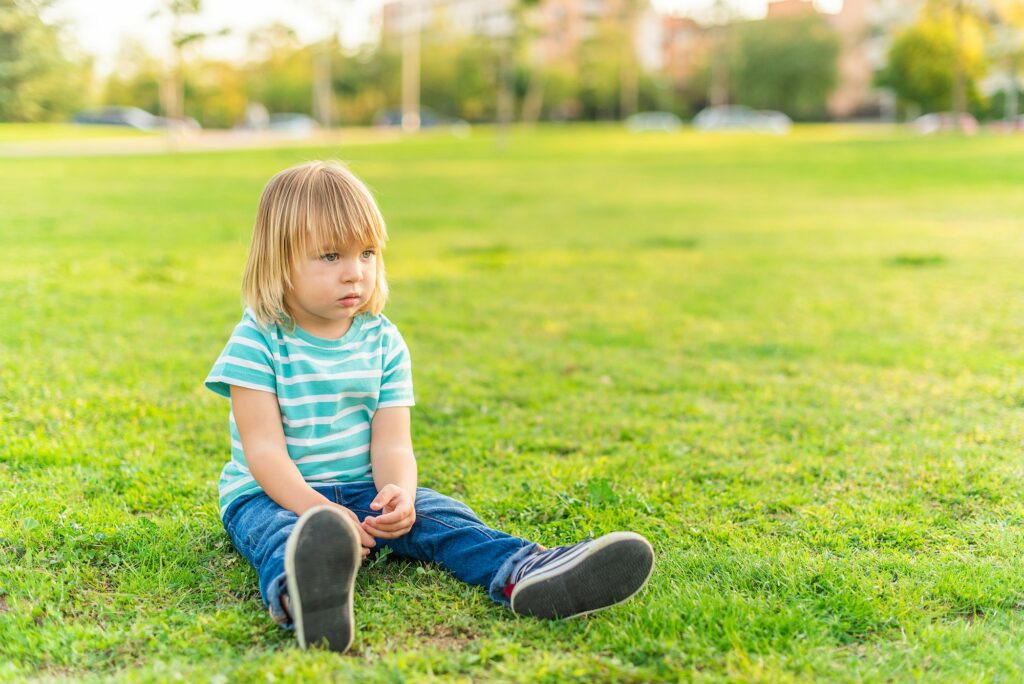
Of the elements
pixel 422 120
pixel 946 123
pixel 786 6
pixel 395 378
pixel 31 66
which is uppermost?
pixel 786 6

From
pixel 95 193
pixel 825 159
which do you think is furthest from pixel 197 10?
pixel 825 159

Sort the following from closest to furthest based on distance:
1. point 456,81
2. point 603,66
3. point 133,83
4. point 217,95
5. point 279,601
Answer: point 279,601
point 133,83
point 217,95
point 456,81
point 603,66

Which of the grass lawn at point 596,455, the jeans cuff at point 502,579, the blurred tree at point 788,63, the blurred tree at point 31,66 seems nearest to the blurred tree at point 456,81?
Answer: the blurred tree at point 788,63

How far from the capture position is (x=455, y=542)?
8.50 ft

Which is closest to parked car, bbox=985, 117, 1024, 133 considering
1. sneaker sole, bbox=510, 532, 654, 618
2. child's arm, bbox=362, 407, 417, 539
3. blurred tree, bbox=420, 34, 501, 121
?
blurred tree, bbox=420, 34, 501, 121

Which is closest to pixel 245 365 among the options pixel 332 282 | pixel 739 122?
pixel 332 282

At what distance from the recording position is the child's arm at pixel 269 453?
2508mm

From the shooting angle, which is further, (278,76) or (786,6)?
(786,6)

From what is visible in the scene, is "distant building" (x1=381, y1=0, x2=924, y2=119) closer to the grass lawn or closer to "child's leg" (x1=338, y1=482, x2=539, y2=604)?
the grass lawn

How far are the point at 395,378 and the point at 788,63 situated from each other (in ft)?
219

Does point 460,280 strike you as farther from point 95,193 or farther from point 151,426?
point 95,193

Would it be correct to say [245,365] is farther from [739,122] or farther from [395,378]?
[739,122]

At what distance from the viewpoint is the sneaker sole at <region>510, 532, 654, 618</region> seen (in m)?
2.27

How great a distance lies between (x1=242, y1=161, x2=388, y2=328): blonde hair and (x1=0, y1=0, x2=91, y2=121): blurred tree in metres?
3.93
